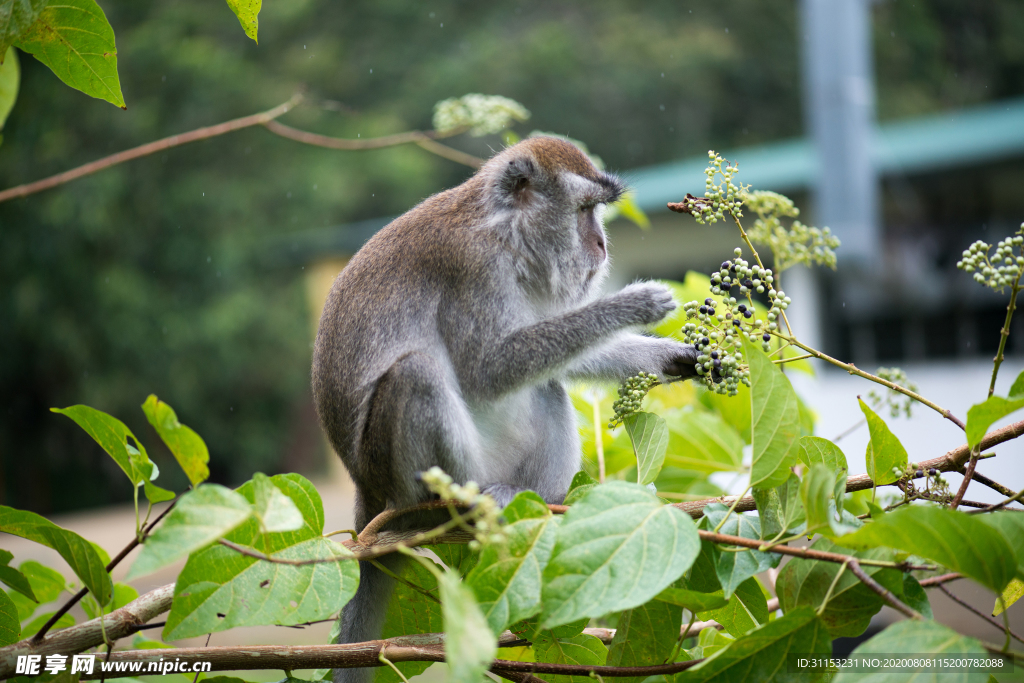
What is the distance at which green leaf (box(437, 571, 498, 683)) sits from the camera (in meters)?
0.66

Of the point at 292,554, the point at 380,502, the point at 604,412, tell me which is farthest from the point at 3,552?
the point at 604,412

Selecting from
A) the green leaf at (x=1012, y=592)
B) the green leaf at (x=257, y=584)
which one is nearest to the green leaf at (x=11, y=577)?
the green leaf at (x=257, y=584)

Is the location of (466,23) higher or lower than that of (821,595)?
higher

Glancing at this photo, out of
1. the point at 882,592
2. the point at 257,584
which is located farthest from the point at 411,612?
the point at 882,592

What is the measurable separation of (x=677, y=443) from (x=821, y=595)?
0.83 meters

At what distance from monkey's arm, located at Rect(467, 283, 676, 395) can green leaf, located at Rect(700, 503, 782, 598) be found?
0.93 meters

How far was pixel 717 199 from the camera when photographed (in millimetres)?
1206

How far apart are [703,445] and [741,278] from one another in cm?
74

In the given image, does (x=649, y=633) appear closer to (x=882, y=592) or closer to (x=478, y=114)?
(x=882, y=592)

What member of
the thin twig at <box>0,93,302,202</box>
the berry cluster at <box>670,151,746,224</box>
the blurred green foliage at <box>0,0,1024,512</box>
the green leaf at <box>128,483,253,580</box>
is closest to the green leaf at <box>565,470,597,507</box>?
the berry cluster at <box>670,151,746,224</box>

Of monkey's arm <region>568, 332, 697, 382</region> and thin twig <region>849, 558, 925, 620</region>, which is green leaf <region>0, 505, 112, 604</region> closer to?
thin twig <region>849, 558, 925, 620</region>

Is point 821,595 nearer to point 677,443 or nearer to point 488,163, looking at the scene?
point 677,443

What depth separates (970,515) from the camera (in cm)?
83

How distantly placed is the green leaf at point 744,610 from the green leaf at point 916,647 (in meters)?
0.26
